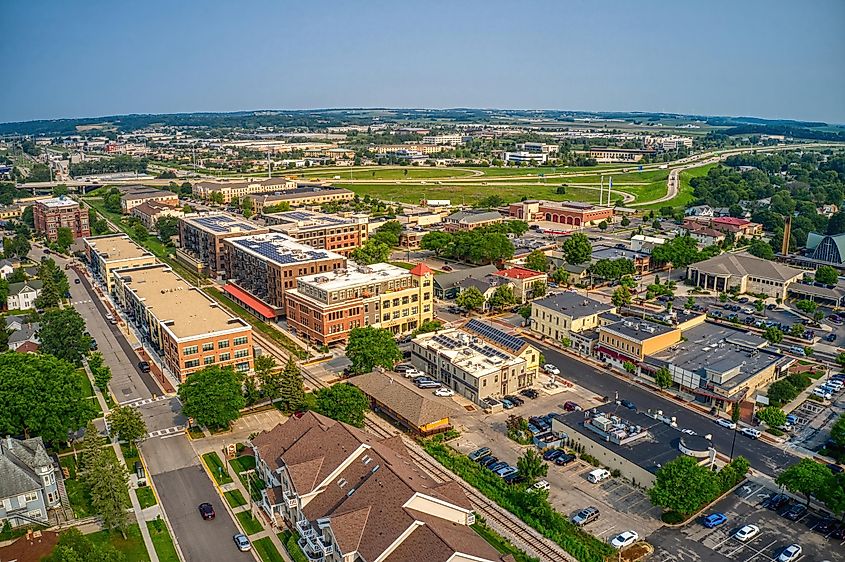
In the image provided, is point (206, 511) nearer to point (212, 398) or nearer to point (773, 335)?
point (212, 398)

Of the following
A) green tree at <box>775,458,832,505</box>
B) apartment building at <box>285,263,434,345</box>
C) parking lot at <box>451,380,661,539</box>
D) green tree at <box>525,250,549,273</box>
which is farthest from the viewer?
green tree at <box>525,250,549,273</box>

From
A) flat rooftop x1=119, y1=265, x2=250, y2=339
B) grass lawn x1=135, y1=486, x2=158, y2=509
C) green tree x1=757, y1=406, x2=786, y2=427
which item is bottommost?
grass lawn x1=135, y1=486, x2=158, y2=509

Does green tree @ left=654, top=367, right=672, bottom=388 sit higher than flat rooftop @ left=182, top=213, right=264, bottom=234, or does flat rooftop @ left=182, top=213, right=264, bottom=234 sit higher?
flat rooftop @ left=182, top=213, right=264, bottom=234

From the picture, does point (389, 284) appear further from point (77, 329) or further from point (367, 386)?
point (77, 329)

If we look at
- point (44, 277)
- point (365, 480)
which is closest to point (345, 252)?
point (44, 277)

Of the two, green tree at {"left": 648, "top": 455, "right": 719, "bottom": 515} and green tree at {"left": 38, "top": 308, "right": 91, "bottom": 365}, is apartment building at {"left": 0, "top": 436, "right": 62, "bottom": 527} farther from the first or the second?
green tree at {"left": 648, "top": 455, "right": 719, "bottom": 515}

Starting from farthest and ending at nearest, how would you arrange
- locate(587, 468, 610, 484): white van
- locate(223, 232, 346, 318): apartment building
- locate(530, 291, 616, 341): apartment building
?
locate(223, 232, 346, 318): apartment building
locate(530, 291, 616, 341): apartment building
locate(587, 468, 610, 484): white van

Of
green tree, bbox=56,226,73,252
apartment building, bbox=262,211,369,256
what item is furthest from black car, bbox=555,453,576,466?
green tree, bbox=56,226,73,252
